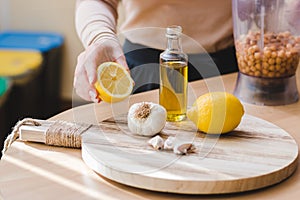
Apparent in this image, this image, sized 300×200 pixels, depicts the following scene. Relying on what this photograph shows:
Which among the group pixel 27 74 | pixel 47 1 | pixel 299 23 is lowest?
pixel 27 74

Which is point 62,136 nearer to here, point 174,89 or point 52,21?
point 174,89

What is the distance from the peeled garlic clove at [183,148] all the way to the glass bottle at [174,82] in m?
0.15

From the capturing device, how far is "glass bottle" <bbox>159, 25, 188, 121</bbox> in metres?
1.21

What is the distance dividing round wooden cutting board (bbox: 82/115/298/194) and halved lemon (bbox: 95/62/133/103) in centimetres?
7

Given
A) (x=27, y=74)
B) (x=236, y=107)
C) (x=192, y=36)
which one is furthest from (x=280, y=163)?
(x=27, y=74)

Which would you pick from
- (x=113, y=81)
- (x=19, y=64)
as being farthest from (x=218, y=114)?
(x=19, y=64)

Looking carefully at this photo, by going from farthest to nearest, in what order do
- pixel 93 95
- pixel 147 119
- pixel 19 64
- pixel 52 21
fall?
pixel 52 21 → pixel 19 64 → pixel 93 95 → pixel 147 119

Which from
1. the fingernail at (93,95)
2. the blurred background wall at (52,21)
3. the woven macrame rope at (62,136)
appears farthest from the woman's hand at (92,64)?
the blurred background wall at (52,21)

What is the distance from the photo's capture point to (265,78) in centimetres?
140

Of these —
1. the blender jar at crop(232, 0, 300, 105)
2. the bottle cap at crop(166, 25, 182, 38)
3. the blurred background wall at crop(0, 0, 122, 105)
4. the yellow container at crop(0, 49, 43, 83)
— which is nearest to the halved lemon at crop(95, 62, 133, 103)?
the bottle cap at crop(166, 25, 182, 38)

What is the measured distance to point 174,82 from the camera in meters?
1.22

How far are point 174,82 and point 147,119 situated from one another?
0.13 m

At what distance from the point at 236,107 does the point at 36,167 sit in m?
0.39

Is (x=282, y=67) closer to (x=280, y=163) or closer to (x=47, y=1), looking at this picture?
(x=280, y=163)
